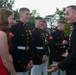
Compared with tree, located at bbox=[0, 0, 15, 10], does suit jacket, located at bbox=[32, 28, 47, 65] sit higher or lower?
higher

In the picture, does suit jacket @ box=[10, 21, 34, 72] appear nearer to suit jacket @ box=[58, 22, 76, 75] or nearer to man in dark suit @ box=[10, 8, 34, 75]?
man in dark suit @ box=[10, 8, 34, 75]

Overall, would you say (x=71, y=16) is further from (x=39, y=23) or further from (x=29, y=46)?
(x=39, y=23)

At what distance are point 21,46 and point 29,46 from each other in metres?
0.22

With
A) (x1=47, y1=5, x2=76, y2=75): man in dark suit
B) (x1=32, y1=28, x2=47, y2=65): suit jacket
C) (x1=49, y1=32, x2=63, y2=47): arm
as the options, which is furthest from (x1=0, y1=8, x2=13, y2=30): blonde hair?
(x1=49, y1=32, x2=63, y2=47): arm

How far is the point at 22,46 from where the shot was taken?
516 cm

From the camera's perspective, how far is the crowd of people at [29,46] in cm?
348

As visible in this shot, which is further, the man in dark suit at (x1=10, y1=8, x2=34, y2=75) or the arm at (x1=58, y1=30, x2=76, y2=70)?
the man in dark suit at (x1=10, y1=8, x2=34, y2=75)

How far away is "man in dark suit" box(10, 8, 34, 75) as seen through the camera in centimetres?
500

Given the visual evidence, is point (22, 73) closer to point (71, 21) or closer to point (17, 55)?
point (17, 55)

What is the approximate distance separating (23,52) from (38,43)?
1974mm

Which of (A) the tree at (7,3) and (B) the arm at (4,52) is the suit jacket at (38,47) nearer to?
(B) the arm at (4,52)

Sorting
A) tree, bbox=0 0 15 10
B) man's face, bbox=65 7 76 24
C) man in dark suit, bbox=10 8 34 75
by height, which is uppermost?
man's face, bbox=65 7 76 24

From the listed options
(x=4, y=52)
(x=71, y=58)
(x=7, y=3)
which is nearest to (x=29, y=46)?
(x=4, y=52)

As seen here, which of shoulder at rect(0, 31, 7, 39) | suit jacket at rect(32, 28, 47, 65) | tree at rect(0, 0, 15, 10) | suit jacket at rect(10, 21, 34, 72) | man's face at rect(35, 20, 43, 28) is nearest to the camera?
shoulder at rect(0, 31, 7, 39)
